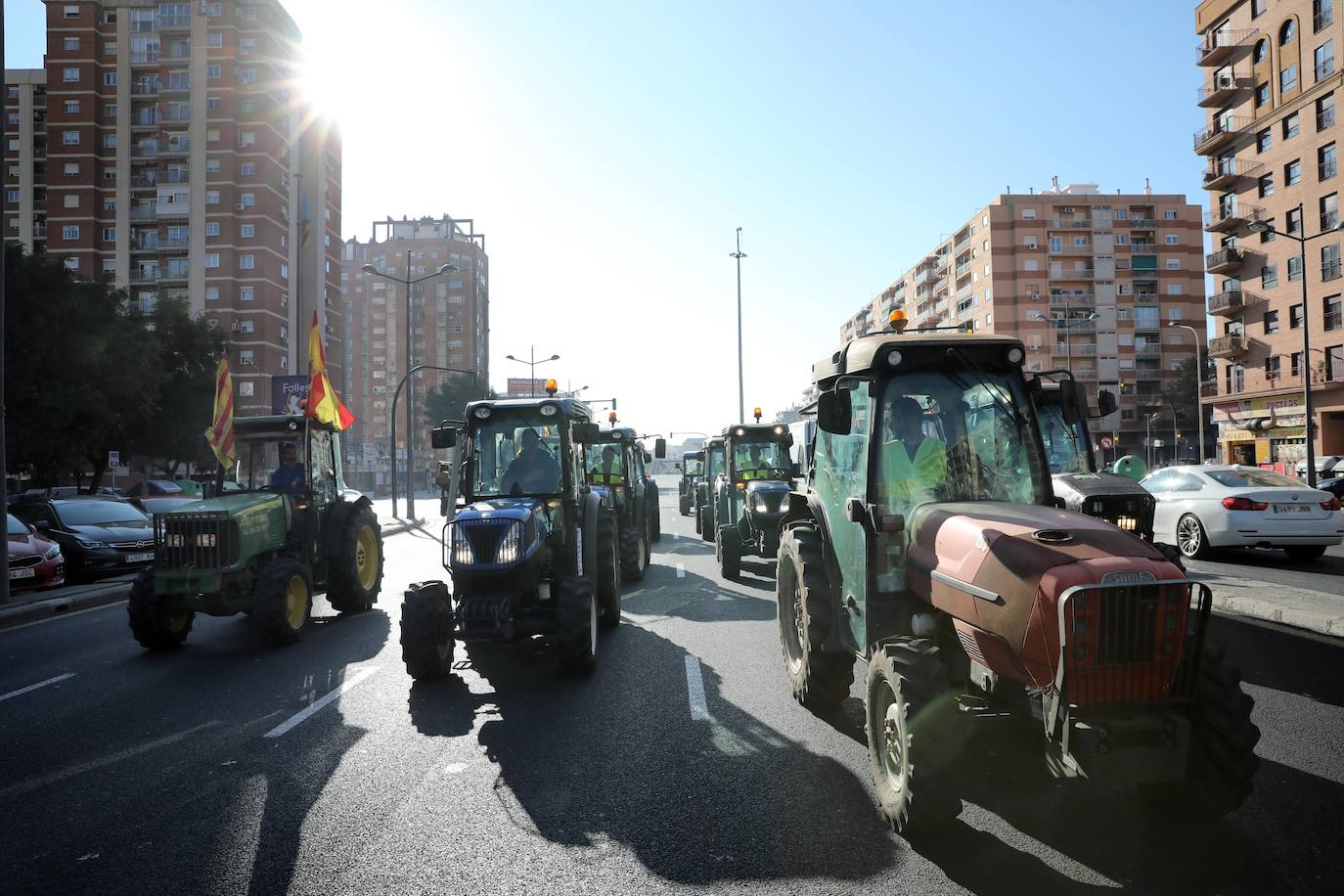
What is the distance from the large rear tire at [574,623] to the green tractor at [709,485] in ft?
32.4

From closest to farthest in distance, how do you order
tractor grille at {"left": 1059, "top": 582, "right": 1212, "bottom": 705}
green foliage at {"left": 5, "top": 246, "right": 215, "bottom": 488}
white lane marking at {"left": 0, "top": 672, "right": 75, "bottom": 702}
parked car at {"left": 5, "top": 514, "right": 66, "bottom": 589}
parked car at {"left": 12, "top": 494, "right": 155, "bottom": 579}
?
tractor grille at {"left": 1059, "top": 582, "right": 1212, "bottom": 705}
white lane marking at {"left": 0, "top": 672, "right": 75, "bottom": 702}
parked car at {"left": 5, "top": 514, "right": 66, "bottom": 589}
parked car at {"left": 12, "top": 494, "right": 155, "bottom": 579}
green foliage at {"left": 5, "top": 246, "right": 215, "bottom": 488}

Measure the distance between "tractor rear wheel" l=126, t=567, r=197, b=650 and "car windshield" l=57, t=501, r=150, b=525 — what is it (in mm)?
8181

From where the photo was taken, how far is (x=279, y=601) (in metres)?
8.07

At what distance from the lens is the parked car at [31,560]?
1244cm

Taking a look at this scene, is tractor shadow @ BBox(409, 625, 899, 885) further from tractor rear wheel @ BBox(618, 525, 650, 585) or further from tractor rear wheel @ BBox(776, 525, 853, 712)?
tractor rear wheel @ BBox(618, 525, 650, 585)

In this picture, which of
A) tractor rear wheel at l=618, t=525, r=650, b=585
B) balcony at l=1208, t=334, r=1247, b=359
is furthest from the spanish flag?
Answer: balcony at l=1208, t=334, r=1247, b=359

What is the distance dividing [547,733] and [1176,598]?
3744mm

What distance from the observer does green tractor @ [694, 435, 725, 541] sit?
17438mm

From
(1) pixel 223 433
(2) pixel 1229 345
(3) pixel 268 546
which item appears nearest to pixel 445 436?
(3) pixel 268 546

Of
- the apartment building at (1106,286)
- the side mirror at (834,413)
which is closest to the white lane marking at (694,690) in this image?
the side mirror at (834,413)

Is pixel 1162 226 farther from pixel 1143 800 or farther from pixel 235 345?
pixel 1143 800

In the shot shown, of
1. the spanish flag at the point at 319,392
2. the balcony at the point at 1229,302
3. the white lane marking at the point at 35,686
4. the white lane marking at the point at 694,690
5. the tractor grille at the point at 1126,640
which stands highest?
the balcony at the point at 1229,302

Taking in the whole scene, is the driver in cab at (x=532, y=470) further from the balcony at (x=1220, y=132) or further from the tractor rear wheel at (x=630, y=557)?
the balcony at (x=1220, y=132)

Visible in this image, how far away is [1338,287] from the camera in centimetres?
3697
